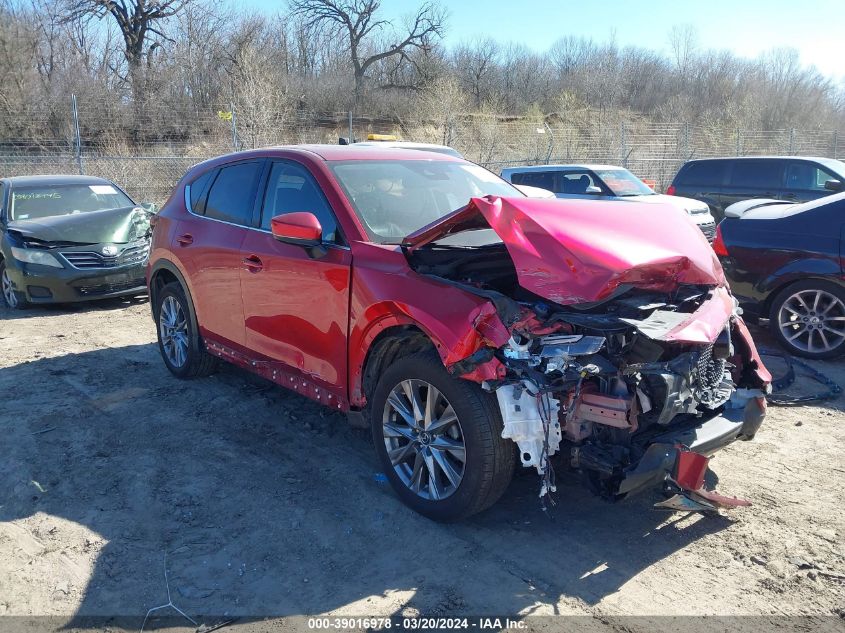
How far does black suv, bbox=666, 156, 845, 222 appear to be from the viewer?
452 inches

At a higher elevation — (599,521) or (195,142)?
(195,142)

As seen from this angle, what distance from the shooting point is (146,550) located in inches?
131

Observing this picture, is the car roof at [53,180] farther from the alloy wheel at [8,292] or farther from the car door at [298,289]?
the car door at [298,289]

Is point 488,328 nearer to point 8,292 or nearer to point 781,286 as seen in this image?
point 781,286

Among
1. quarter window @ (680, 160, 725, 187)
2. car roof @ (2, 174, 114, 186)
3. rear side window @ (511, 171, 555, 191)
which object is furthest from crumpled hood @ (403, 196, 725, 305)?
quarter window @ (680, 160, 725, 187)

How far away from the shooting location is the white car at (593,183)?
12086 mm

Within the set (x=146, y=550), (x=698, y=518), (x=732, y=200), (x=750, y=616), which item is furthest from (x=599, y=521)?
(x=732, y=200)

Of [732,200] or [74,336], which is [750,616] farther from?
[732,200]

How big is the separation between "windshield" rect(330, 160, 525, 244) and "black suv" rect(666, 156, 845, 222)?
9.04 m

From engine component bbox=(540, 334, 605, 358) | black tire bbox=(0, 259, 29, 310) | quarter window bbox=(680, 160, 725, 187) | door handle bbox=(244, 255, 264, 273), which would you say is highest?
quarter window bbox=(680, 160, 725, 187)

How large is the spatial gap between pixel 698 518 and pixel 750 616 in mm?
811

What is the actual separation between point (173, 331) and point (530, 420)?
13.1 ft

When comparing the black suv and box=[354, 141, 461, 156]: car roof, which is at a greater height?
box=[354, 141, 461, 156]: car roof

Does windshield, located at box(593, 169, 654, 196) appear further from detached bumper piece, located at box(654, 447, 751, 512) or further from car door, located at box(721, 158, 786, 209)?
detached bumper piece, located at box(654, 447, 751, 512)
